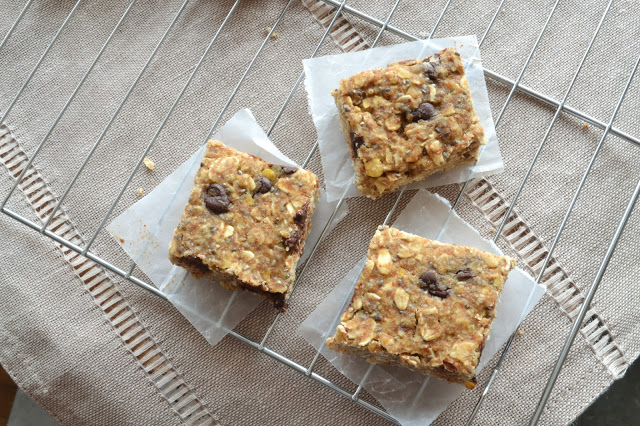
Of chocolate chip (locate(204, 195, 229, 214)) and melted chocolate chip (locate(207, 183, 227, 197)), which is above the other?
melted chocolate chip (locate(207, 183, 227, 197))

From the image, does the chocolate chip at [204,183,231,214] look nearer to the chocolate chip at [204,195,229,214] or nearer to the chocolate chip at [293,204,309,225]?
the chocolate chip at [204,195,229,214]

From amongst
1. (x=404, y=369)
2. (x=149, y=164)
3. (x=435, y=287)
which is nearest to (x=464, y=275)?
(x=435, y=287)

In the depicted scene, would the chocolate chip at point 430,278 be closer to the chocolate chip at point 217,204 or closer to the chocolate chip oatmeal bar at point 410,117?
the chocolate chip oatmeal bar at point 410,117

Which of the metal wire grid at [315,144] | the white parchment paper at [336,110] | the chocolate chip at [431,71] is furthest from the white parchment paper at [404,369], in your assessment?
the chocolate chip at [431,71]

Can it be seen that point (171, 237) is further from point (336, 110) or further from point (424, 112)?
point (424, 112)

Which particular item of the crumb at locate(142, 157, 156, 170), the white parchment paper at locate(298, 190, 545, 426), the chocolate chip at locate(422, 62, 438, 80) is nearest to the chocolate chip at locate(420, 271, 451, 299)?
the white parchment paper at locate(298, 190, 545, 426)

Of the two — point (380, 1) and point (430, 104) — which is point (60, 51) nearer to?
point (380, 1)
